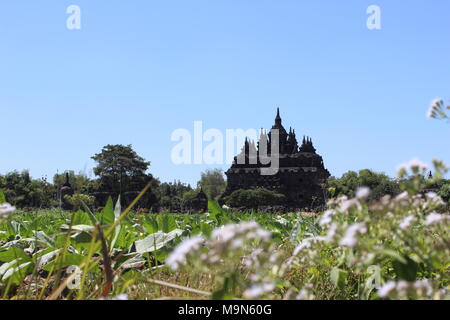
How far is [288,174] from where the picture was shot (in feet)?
241

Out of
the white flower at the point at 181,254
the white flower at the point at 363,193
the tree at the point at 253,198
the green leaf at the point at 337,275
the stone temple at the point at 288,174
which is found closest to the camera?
the white flower at the point at 181,254

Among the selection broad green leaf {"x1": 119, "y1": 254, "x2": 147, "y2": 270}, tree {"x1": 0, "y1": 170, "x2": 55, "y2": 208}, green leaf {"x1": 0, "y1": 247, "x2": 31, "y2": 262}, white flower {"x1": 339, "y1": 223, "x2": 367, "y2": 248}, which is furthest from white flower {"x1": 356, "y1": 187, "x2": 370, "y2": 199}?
tree {"x1": 0, "y1": 170, "x2": 55, "y2": 208}

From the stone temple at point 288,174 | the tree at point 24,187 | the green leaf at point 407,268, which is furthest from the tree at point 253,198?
the green leaf at point 407,268

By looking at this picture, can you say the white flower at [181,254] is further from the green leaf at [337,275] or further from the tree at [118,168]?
the tree at [118,168]

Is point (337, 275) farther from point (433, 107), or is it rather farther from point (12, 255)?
point (12, 255)

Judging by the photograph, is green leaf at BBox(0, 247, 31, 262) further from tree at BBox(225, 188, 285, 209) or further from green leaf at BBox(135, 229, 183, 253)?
tree at BBox(225, 188, 285, 209)

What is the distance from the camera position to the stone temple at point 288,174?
71.4m

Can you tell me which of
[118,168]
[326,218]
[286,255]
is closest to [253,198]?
[118,168]

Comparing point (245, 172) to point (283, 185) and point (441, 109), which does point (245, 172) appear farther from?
point (441, 109)

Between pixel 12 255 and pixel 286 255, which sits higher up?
pixel 12 255

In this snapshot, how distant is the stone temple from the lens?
7138 cm
